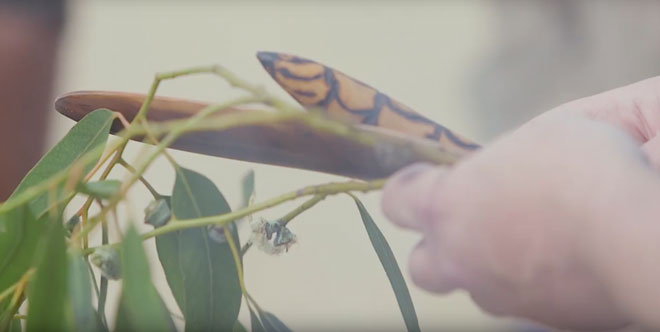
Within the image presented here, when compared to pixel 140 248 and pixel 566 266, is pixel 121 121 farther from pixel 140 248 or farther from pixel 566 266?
pixel 566 266

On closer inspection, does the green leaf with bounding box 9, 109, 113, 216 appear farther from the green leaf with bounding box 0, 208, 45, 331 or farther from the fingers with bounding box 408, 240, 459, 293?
the fingers with bounding box 408, 240, 459, 293

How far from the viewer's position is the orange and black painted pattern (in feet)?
0.86

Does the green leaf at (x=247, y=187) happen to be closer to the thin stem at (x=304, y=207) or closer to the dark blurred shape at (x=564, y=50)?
the thin stem at (x=304, y=207)

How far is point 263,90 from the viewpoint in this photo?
0.23 m

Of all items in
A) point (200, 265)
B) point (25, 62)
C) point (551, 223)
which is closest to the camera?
point (551, 223)

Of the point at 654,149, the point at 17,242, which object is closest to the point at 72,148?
the point at 17,242

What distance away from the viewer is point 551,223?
0.20 m

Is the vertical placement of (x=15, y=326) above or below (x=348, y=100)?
below

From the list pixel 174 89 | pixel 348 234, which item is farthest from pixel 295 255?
pixel 174 89

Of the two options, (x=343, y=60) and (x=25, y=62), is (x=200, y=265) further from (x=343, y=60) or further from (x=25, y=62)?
(x=25, y=62)

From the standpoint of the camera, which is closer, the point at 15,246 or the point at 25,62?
the point at 15,246

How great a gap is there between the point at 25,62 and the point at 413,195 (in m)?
0.91

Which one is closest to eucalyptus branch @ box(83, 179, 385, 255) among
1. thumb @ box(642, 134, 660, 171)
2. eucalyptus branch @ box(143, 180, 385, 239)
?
eucalyptus branch @ box(143, 180, 385, 239)

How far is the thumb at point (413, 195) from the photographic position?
8.4 inches
